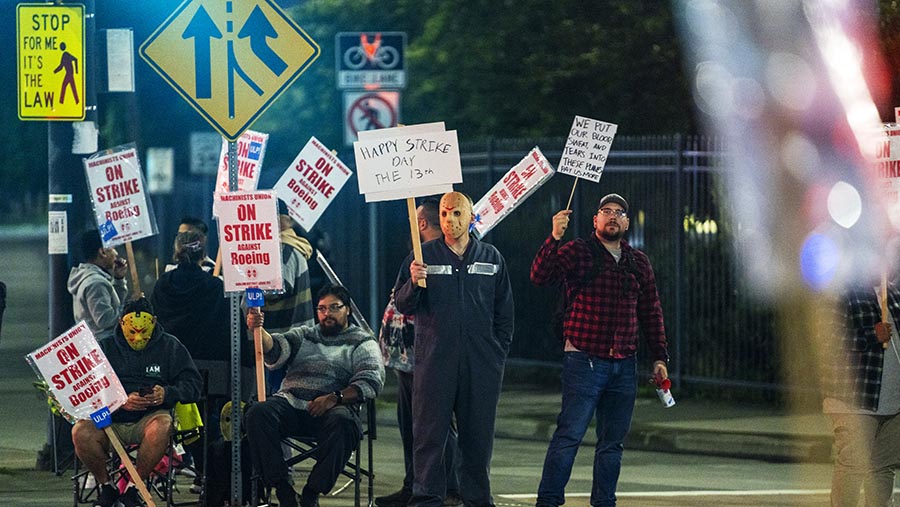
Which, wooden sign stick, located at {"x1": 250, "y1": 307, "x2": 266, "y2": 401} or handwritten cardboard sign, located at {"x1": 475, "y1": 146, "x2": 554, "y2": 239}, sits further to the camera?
handwritten cardboard sign, located at {"x1": 475, "y1": 146, "x2": 554, "y2": 239}

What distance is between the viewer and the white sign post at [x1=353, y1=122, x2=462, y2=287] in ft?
36.9

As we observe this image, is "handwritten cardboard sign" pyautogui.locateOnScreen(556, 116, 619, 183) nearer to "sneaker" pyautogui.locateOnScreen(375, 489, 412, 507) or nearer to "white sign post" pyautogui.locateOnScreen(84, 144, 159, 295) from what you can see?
"sneaker" pyautogui.locateOnScreen(375, 489, 412, 507)

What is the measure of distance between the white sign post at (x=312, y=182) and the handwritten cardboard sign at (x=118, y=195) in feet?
4.34

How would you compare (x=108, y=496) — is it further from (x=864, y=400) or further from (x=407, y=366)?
(x=864, y=400)

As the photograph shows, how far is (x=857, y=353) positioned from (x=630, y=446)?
254 inches

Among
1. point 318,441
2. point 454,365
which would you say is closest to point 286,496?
point 318,441

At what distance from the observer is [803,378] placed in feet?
59.1

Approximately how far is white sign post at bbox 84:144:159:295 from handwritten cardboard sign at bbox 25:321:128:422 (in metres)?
2.63

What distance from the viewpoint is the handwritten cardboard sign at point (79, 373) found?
10.5 meters

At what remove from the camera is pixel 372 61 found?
19047mm

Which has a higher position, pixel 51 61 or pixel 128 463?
pixel 51 61

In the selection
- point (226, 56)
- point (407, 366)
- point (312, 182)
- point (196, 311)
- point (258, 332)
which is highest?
point (226, 56)

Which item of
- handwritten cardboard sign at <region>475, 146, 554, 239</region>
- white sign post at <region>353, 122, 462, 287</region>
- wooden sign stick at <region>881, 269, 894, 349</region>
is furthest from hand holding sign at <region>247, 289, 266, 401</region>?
wooden sign stick at <region>881, 269, 894, 349</region>

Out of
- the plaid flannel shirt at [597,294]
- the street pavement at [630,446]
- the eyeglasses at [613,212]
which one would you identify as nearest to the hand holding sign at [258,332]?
the street pavement at [630,446]
